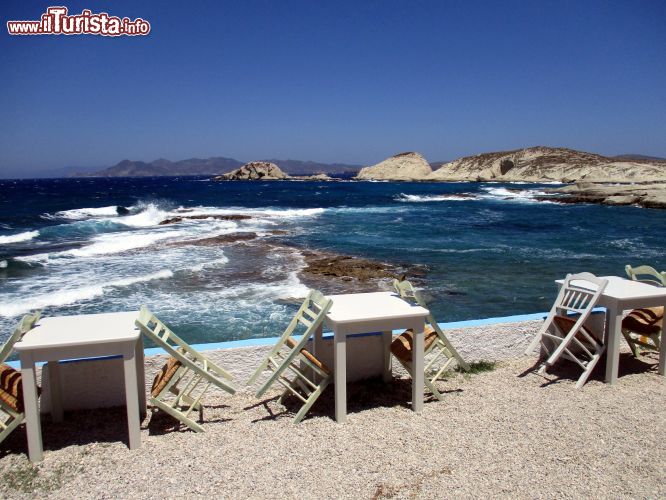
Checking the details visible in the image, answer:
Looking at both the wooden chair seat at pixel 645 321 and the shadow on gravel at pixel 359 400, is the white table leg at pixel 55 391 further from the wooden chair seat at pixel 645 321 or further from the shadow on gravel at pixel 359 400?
the wooden chair seat at pixel 645 321

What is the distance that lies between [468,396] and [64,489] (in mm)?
3305

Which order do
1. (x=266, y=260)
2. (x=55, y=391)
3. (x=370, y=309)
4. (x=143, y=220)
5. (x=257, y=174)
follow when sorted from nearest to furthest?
(x=55, y=391)
(x=370, y=309)
(x=266, y=260)
(x=143, y=220)
(x=257, y=174)

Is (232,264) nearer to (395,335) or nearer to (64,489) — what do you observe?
(395,335)

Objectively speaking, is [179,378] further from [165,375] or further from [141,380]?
[141,380]

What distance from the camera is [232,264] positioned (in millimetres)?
15125

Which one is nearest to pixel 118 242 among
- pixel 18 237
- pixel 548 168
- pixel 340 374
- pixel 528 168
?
pixel 18 237

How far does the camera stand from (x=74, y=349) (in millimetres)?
3611

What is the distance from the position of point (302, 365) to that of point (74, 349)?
1882 mm

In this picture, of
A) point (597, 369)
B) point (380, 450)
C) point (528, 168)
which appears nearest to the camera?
point (380, 450)

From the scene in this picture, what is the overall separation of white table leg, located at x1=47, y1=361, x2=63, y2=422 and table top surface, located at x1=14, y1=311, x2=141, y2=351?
39cm

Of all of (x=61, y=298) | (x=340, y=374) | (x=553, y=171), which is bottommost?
(x=61, y=298)

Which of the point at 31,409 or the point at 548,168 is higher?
the point at 548,168

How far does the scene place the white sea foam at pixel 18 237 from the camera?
22547 mm

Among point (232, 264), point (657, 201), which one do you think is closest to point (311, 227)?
point (232, 264)
